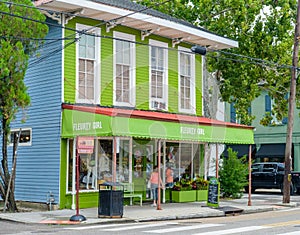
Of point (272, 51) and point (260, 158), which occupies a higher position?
point (272, 51)

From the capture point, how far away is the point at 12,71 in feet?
59.6

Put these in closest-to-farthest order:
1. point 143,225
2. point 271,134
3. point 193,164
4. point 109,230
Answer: point 109,230
point 143,225
point 193,164
point 271,134

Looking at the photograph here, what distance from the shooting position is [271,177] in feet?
99.3

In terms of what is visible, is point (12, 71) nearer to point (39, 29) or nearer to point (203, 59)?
point (39, 29)

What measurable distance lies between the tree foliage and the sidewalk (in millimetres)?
8529

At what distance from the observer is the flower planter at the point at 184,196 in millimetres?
22766

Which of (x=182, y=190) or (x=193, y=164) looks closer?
(x=182, y=190)

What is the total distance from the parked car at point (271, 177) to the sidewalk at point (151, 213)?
6653 mm

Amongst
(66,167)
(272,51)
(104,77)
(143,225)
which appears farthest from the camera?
(272,51)

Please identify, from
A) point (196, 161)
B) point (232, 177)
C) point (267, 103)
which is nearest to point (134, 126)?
point (196, 161)

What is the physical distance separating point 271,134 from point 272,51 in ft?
36.2

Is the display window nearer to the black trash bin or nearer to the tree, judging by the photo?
the black trash bin

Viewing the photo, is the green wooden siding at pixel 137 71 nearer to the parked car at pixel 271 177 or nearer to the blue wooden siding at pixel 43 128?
the blue wooden siding at pixel 43 128

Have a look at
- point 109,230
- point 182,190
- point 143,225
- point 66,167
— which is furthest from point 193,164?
point 109,230
